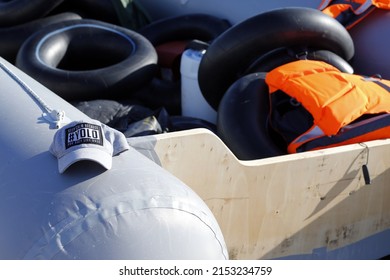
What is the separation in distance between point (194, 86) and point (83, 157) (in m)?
1.86

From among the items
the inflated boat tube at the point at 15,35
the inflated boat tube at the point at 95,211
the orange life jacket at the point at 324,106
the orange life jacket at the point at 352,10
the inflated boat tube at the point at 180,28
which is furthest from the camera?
the inflated boat tube at the point at 180,28

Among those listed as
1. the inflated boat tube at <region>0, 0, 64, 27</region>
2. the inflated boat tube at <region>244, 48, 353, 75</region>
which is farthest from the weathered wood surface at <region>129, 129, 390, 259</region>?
the inflated boat tube at <region>0, 0, 64, 27</region>

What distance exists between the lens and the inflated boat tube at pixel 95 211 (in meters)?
1.13

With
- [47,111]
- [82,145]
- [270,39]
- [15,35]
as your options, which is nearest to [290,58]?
[270,39]

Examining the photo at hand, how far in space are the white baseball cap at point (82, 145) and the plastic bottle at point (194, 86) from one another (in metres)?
1.71

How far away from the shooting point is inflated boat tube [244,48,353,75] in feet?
8.57

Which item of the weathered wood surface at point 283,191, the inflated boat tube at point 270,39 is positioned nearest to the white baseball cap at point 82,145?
the weathered wood surface at point 283,191

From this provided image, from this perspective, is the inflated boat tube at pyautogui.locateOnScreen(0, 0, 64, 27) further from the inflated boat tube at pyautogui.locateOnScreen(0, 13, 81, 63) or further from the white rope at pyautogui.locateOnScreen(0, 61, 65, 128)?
the white rope at pyautogui.locateOnScreen(0, 61, 65, 128)

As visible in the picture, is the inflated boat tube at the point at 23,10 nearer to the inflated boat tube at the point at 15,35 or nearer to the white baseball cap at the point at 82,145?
the inflated boat tube at the point at 15,35

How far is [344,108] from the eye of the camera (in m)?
2.13

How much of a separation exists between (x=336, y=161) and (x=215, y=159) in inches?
16.3

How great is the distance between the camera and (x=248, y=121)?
2342 mm
